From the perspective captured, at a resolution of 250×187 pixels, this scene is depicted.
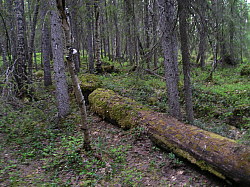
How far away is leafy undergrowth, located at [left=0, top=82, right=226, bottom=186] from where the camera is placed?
4.23m

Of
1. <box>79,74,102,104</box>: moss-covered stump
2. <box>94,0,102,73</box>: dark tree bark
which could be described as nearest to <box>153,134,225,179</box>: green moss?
<box>79,74,102,104</box>: moss-covered stump

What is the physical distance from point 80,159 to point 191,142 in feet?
9.16

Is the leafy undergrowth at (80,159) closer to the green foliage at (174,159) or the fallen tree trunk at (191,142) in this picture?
the green foliage at (174,159)

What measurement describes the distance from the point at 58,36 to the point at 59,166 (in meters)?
5.05

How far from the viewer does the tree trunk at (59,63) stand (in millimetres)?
7645

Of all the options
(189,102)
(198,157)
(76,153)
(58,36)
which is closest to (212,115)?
(189,102)

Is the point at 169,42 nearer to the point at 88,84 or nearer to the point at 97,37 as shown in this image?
the point at 88,84

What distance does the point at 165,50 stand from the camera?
6430mm

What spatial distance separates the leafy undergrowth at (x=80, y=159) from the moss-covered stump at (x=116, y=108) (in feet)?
1.10

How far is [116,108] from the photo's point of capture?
736 centimetres

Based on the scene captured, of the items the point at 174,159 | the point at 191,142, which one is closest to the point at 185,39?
the point at 191,142

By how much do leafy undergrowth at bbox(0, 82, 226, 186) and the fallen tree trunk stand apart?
269 millimetres

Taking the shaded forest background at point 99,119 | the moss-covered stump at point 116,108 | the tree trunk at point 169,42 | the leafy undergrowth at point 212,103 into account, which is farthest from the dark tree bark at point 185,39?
the moss-covered stump at point 116,108

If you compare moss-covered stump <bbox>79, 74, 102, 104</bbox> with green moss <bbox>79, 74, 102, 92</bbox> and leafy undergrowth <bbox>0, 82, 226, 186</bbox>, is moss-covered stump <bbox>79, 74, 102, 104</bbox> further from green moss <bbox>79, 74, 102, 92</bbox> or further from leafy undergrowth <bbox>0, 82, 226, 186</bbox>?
leafy undergrowth <bbox>0, 82, 226, 186</bbox>
